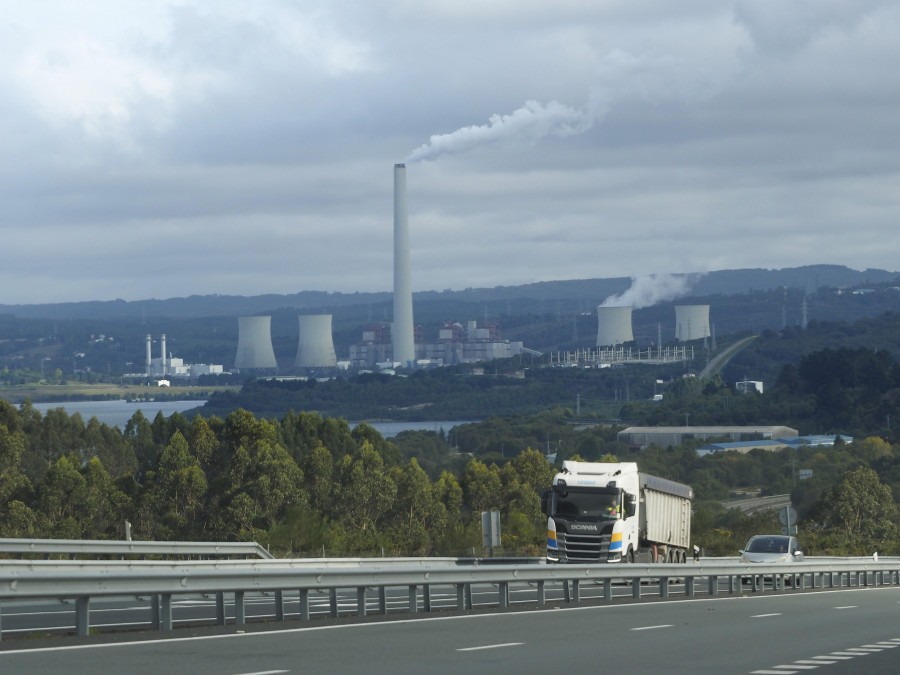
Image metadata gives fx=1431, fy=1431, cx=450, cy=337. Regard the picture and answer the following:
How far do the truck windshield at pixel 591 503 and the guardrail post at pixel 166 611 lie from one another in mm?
20356

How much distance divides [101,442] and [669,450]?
11876cm

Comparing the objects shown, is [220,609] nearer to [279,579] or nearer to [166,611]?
[279,579]

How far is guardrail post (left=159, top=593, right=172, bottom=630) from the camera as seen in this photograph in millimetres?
15406

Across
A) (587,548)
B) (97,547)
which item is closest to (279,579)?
(97,547)

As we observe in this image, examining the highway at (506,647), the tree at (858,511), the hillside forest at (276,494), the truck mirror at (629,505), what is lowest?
the tree at (858,511)

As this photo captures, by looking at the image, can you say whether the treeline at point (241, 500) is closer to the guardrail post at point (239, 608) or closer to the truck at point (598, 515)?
the truck at point (598, 515)

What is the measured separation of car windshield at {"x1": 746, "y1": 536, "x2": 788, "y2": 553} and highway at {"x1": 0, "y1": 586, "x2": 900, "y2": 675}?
18.1 meters

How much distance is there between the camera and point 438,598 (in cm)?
2570

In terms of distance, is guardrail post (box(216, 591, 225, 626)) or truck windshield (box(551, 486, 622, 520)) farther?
truck windshield (box(551, 486, 622, 520))

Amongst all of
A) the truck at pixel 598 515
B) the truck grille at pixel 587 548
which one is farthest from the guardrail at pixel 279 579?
the truck at pixel 598 515

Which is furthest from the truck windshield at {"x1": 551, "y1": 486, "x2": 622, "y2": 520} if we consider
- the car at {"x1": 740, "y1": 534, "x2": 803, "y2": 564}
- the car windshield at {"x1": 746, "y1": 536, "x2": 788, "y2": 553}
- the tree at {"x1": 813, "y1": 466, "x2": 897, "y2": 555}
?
the tree at {"x1": 813, "y1": 466, "x2": 897, "y2": 555}

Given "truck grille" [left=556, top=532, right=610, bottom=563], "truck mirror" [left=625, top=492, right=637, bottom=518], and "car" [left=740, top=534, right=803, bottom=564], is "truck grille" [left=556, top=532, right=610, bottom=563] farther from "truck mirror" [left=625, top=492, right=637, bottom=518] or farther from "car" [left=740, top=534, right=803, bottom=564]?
"car" [left=740, top=534, right=803, bottom=564]

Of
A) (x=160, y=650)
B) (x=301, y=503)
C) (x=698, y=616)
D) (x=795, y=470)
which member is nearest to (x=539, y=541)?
(x=301, y=503)

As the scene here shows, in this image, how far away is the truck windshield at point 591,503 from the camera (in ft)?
114
